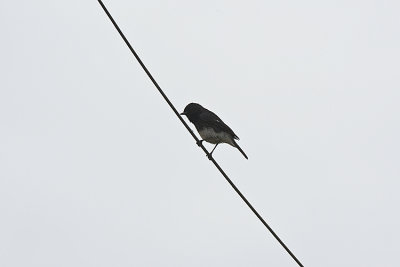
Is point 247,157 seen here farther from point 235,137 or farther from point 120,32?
point 120,32

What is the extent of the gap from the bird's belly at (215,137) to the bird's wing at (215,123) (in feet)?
0.20

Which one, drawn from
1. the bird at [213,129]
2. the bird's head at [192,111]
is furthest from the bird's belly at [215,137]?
the bird's head at [192,111]

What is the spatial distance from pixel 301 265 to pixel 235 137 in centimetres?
627

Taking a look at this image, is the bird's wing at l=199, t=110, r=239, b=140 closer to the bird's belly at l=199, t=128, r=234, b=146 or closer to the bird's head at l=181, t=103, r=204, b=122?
the bird's belly at l=199, t=128, r=234, b=146

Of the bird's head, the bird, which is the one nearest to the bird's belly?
the bird

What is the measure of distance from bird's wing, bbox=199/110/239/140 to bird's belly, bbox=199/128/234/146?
0.20ft

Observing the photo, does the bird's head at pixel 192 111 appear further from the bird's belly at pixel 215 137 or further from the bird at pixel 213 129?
the bird's belly at pixel 215 137

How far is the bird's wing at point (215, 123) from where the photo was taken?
1439 cm

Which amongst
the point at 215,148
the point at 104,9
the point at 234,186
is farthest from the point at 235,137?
the point at 104,9

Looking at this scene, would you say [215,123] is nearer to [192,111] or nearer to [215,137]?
[215,137]

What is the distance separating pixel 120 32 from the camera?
339 inches

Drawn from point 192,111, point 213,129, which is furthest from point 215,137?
point 192,111

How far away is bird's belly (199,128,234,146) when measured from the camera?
14383 mm

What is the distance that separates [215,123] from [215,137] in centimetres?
24
